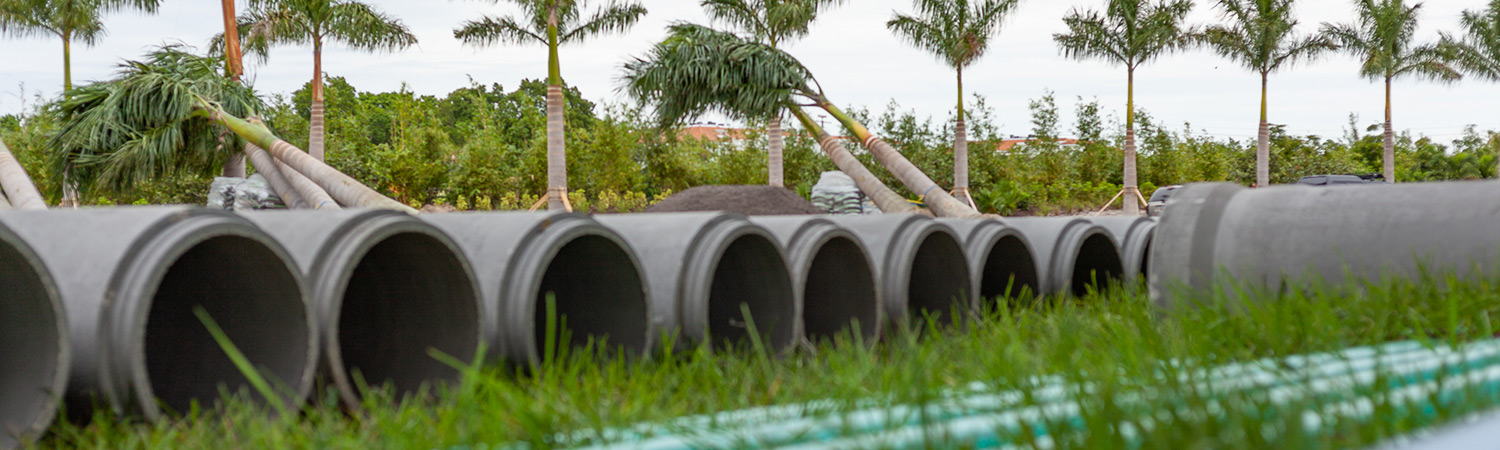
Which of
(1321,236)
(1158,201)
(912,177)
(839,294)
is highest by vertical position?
(912,177)

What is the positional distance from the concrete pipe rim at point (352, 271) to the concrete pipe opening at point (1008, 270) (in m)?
4.57

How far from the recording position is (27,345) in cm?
367

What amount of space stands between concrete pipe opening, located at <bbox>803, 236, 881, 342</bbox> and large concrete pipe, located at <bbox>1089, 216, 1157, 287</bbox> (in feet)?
8.84

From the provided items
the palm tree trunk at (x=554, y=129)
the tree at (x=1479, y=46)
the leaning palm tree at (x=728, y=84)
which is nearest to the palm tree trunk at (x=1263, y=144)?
the tree at (x=1479, y=46)

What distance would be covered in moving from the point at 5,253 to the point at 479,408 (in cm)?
183

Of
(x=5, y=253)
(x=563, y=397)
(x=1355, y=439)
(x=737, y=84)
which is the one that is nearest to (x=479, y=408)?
(x=563, y=397)

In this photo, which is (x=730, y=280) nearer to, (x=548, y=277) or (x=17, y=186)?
(x=548, y=277)

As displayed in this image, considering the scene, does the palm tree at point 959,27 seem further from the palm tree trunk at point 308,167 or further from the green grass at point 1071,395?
the green grass at point 1071,395

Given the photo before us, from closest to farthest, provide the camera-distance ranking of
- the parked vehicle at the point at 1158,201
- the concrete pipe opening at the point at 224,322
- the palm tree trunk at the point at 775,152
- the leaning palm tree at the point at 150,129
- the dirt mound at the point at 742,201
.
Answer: the concrete pipe opening at the point at 224,322 → the leaning palm tree at the point at 150,129 → the dirt mound at the point at 742,201 → the palm tree trunk at the point at 775,152 → the parked vehicle at the point at 1158,201

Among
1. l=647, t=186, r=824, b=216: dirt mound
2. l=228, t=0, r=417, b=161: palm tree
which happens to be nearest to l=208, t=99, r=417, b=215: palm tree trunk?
l=228, t=0, r=417, b=161: palm tree

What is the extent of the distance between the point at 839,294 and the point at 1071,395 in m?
3.55

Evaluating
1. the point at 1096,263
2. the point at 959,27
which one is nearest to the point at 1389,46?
the point at 959,27

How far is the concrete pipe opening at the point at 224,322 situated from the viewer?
3863 mm

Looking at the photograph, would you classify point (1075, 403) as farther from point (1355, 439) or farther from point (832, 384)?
point (832, 384)
